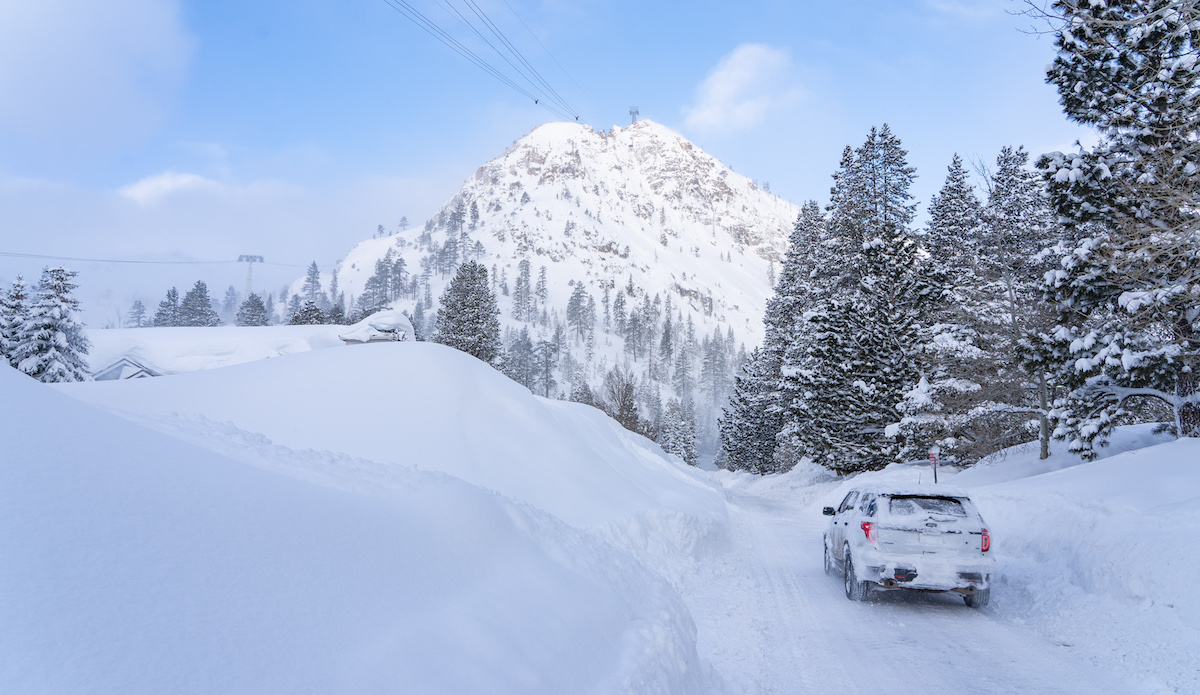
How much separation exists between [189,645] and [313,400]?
1081 centimetres

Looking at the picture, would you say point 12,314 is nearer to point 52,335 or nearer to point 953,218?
point 52,335

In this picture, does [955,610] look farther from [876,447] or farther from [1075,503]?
[876,447]

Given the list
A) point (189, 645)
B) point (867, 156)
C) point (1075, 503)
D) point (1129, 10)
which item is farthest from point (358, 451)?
point (867, 156)

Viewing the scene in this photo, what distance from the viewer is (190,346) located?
35.7m

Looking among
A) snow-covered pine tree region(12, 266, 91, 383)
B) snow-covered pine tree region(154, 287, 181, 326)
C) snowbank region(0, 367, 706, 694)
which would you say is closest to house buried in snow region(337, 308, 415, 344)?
snow-covered pine tree region(12, 266, 91, 383)

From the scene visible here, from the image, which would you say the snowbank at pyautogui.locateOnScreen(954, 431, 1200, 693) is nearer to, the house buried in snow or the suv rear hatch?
the suv rear hatch

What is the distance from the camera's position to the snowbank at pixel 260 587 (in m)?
2.22

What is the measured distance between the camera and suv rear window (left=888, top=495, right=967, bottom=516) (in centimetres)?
881

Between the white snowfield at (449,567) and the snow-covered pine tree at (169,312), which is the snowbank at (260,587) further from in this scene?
the snow-covered pine tree at (169,312)

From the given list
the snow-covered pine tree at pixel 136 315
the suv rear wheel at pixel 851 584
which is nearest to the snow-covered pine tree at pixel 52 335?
the suv rear wheel at pixel 851 584

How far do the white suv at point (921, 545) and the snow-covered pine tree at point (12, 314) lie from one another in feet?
123

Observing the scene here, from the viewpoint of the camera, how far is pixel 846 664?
21.4ft

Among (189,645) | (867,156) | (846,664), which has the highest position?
A: (867,156)

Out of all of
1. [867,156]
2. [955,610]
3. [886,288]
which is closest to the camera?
[955,610]
